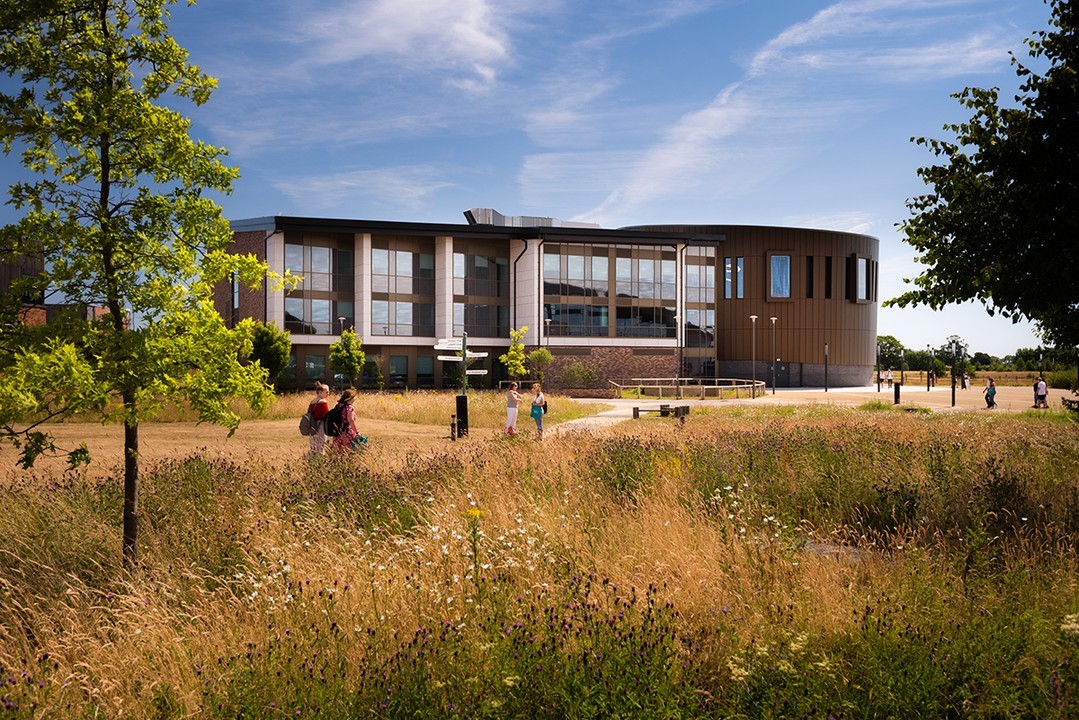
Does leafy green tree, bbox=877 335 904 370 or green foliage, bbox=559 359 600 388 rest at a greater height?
leafy green tree, bbox=877 335 904 370

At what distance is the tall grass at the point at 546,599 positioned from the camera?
13.3 feet

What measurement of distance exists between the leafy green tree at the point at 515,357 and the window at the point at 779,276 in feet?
101

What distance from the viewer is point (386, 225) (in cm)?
5122

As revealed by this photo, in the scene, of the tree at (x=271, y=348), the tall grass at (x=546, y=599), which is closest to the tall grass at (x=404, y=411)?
the tree at (x=271, y=348)

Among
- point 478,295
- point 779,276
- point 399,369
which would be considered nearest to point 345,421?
point 399,369

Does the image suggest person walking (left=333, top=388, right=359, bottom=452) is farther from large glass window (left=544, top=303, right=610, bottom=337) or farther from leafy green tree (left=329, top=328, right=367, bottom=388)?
large glass window (left=544, top=303, right=610, bottom=337)

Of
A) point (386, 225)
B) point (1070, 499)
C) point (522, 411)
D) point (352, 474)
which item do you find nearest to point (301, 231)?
point (386, 225)

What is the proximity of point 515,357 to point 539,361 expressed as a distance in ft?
5.88

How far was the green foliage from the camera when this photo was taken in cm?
5144

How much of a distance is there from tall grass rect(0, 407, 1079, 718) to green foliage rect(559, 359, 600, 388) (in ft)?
138

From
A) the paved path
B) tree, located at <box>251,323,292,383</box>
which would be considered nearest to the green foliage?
the paved path

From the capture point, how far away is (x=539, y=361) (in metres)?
50.2

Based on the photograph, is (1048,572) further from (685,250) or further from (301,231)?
(685,250)

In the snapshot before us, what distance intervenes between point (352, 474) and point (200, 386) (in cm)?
357
